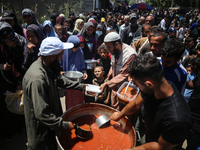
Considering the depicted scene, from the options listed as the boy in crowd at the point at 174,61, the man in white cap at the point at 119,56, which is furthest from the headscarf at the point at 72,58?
the boy in crowd at the point at 174,61

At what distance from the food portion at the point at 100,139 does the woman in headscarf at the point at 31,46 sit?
5.53 ft

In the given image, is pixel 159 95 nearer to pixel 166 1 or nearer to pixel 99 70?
pixel 99 70

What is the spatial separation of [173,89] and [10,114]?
299 cm

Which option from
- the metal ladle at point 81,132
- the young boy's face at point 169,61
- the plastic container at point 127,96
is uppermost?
the young boy's face at point 169,61

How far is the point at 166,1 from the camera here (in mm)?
43094

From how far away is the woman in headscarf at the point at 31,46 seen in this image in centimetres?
288

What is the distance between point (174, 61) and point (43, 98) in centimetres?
191

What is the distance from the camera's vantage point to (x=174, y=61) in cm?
208

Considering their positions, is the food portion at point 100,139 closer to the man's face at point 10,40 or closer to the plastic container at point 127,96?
the plastic container at point 127,96

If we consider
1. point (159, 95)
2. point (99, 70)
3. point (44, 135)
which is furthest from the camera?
point (99, 70)

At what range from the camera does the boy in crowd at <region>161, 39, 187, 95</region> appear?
6.59 ft

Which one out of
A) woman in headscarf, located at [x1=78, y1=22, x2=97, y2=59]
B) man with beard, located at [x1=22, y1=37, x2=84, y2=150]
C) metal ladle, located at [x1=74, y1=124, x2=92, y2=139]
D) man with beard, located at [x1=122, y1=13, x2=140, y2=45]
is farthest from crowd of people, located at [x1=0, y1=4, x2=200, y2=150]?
man with beard, located at [x1=122, y1=13, x2=140, y2=45]

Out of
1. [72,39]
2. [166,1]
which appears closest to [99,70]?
[72,39]

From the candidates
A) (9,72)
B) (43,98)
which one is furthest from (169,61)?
(9,72)
